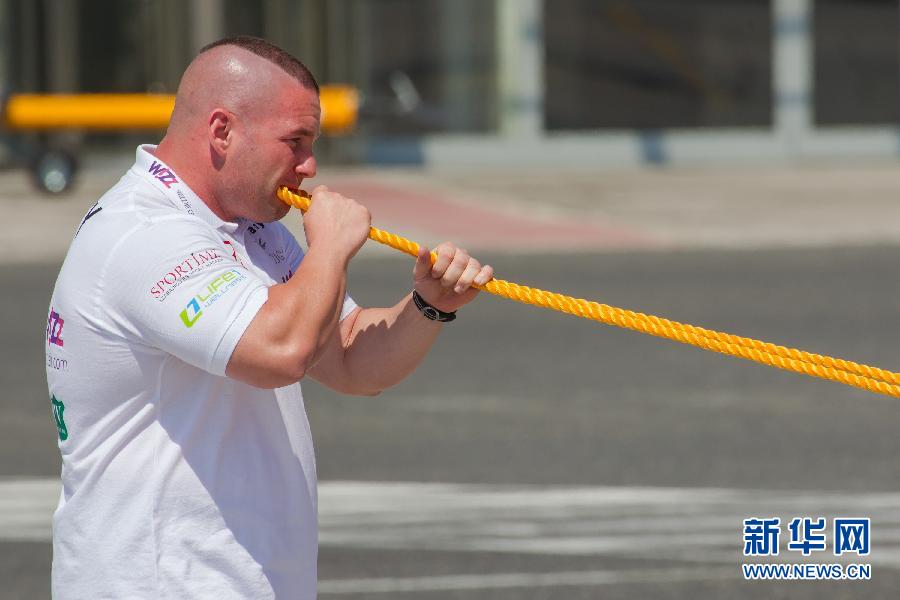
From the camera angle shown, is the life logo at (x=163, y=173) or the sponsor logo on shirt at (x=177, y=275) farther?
the life logo at (x=163, y=173)

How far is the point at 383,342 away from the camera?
130 inches

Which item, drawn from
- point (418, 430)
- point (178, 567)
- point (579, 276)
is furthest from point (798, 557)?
point (579, 276)

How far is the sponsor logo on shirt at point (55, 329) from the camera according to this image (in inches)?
113

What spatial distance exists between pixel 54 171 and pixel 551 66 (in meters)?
9.46

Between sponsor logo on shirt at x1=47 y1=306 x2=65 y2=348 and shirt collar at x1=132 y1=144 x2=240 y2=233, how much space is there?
280mm

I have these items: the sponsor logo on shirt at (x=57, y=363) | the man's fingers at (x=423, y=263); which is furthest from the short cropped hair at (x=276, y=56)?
the sponsor logo on shirt at (x=57, y=363)

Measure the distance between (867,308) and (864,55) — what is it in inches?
658

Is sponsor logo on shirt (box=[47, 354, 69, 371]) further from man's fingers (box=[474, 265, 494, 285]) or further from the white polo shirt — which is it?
man's fingers (box=[474, 265, 494, 285])

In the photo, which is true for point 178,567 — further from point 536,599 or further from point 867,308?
point 867,308

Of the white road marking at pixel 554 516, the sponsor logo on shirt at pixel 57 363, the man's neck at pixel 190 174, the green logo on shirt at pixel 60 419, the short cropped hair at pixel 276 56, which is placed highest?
the short cropped hair at pixel 276 56

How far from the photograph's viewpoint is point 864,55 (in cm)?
2816

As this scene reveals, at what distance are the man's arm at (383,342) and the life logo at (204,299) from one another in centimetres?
50

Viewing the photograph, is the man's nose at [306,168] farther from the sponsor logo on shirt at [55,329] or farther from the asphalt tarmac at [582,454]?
the asphalt tarmac at [582,454]

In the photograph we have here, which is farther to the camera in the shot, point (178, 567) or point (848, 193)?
point (848, 193)
